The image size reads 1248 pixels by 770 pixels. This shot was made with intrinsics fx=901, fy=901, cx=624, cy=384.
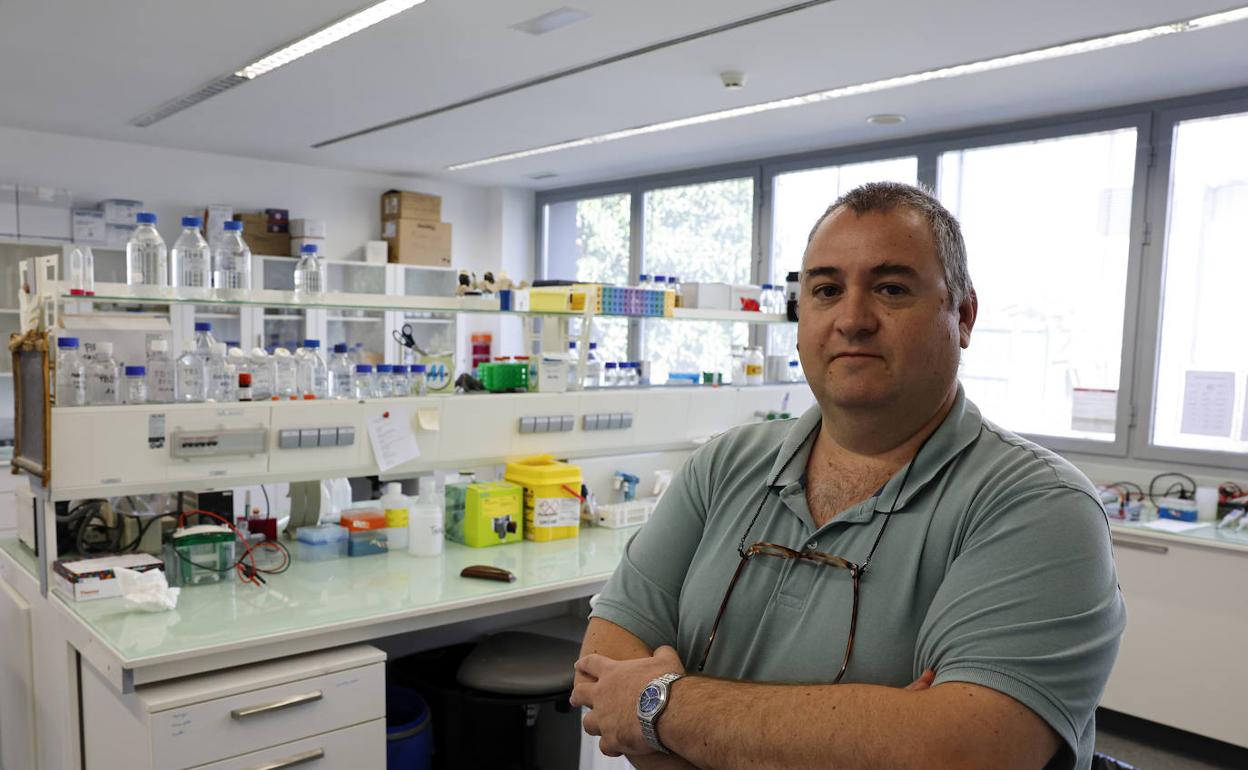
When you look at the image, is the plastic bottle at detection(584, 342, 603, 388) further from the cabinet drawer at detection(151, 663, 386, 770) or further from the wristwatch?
the wristwatch

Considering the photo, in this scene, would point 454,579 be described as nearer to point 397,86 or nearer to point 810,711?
point 810,711

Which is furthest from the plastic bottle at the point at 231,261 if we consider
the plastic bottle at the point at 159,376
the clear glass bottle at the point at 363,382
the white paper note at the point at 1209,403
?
the white paper note at the point at 1209,403

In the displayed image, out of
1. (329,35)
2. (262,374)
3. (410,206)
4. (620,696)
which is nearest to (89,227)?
(410,206)

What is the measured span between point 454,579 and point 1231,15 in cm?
315

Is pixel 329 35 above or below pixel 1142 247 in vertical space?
above

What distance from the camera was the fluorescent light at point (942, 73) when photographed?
10.4 ft

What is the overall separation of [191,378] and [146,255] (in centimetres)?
34

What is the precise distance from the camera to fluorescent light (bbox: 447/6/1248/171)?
3174mm

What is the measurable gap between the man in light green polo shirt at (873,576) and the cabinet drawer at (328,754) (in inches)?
40.1

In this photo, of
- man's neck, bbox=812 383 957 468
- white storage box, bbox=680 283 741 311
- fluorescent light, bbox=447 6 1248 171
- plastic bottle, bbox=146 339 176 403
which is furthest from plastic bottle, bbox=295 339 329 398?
fluorescent light, bbox=447 6 1248 171

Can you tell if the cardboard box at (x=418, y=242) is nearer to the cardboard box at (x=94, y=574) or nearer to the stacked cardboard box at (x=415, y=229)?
the stacked cardboard box at (x=415, y=229)

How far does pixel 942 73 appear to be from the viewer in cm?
386

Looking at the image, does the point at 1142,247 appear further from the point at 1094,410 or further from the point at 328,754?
the point at 328,754

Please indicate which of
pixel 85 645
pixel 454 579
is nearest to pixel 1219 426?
pixel 454 579
